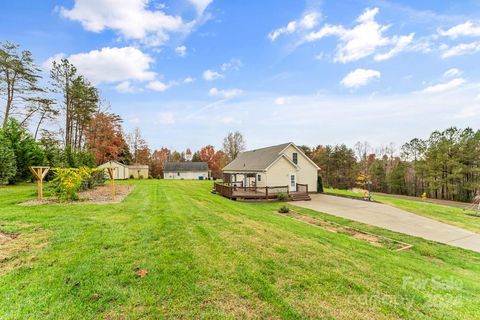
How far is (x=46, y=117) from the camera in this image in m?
22.9

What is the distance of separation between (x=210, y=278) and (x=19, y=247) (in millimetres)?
3984

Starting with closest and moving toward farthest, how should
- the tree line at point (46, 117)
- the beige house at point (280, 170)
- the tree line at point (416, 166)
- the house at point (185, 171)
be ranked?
the tree line at point (46, 117)
the beige house at point (280, 170)
the tree line at point (416, 166)
the house at point (185, 171)

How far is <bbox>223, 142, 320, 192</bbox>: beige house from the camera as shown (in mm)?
20688

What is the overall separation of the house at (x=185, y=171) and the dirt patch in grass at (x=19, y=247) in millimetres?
40467

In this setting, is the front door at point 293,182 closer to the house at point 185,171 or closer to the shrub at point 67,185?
the shrub at point 67,185

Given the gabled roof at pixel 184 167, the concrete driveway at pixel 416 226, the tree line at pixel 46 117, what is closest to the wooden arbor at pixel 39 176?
the tree line at pixel 46 117

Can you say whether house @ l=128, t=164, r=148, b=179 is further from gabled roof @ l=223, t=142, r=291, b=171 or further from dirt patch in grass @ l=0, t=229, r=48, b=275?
dirt patch in grass @ l=0, t=229, r=48, b=275

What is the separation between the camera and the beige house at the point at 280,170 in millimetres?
20688

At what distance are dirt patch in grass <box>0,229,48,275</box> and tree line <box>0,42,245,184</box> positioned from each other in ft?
35.1

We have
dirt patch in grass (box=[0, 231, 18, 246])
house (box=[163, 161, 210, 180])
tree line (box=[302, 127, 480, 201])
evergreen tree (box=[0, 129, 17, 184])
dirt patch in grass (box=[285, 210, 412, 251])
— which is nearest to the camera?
dirt patch in grass (box=[0, 231, 18, 246])

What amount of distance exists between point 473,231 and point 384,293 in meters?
9.87

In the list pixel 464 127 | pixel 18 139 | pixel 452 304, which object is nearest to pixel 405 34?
pixel 452 304

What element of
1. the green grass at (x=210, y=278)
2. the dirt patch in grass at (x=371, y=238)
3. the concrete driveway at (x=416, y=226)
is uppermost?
the green grass at (x=210, y=278)

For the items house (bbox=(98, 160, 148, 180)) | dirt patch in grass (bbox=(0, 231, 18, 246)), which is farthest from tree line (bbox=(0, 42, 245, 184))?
dirt patch in grass (bbox=(0, 231, 18, 246))
